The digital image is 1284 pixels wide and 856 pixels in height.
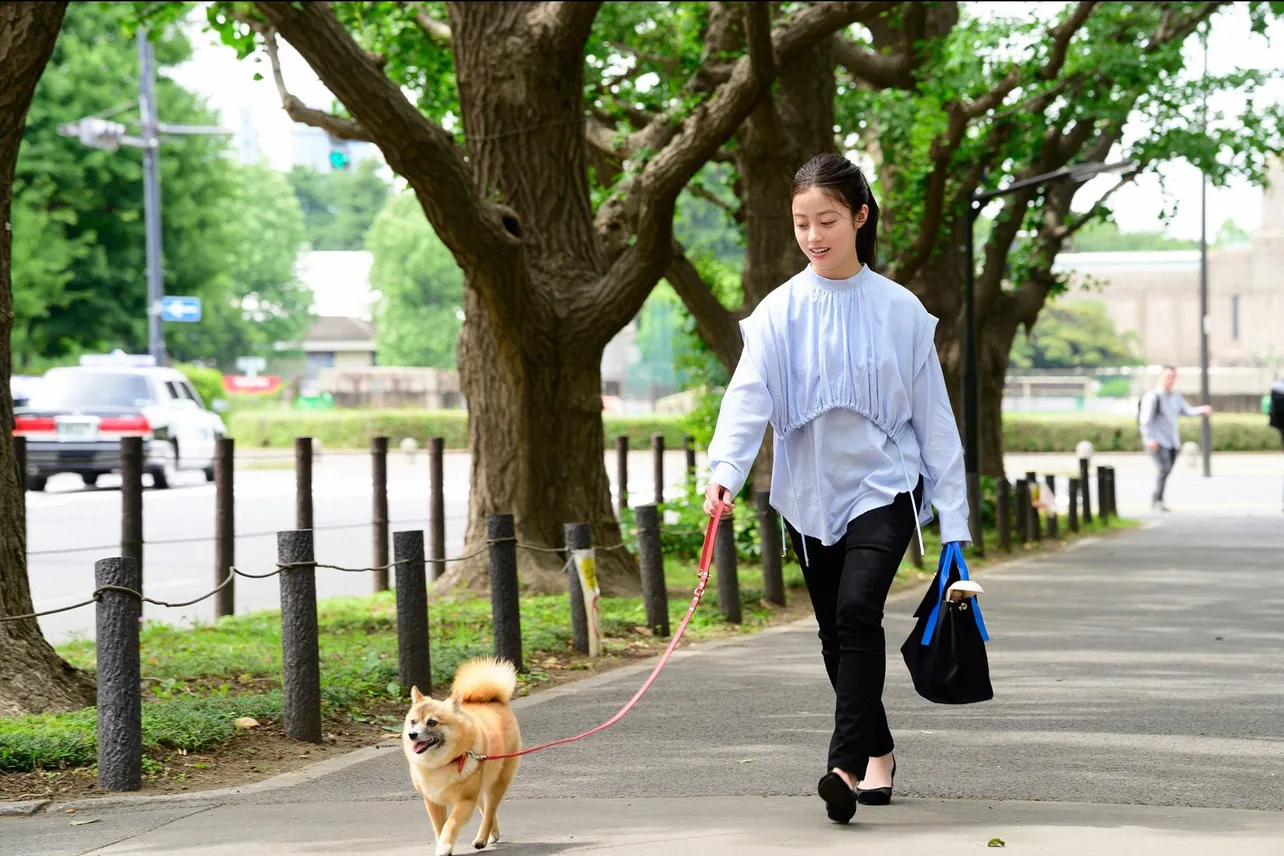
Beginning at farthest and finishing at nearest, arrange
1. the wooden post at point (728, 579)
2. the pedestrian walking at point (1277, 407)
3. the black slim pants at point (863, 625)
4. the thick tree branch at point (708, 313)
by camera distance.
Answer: the pedestrian walking at point (1277, 407)
the thick tree branch at point (708, 313)
the wooden post at point (728, 579)
the black slim pants at point (863, 625)

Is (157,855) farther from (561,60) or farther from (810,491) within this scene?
(561,60)

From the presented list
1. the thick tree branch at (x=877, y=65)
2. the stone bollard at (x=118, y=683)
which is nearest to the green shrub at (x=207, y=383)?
the thick tree branch at (x=877, y=65)

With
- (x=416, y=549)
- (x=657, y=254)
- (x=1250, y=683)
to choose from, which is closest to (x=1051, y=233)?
(x=657, y=254)

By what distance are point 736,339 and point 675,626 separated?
8624 mm

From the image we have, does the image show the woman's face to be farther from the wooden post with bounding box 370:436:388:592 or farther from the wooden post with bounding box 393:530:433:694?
the wooden post with bounding box 370:436:388:592

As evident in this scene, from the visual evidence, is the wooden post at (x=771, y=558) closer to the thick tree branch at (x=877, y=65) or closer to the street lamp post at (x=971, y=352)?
the street lamp post at (x=971, y=352)

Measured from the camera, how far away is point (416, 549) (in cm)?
793

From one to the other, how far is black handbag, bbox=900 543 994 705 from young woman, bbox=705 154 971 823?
4.0 inches

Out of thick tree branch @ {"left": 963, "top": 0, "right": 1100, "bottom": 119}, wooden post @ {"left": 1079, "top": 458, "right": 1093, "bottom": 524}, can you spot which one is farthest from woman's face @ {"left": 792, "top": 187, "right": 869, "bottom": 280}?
wooden post @ {"left": 1079, "top": 458, "right": 1093, "bottom": 524}

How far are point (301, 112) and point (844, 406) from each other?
8.86m

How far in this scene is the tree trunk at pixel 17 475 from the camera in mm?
7375

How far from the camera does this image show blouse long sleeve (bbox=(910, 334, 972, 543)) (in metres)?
5.16

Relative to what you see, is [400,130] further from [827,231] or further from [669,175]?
[827,231]

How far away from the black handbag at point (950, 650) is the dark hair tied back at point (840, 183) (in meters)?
1.05
